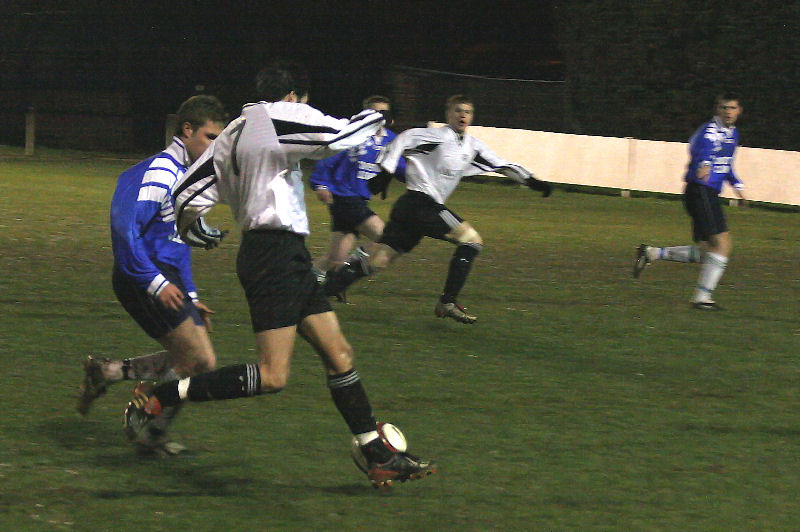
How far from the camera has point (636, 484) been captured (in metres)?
5.98

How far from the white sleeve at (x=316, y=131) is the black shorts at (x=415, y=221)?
4.91 m

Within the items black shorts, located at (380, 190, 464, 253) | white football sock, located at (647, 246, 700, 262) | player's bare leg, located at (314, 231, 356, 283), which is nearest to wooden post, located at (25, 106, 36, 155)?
player's bare leg, located at (314, 231, 356, 283)

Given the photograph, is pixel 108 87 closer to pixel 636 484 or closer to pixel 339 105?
pixel 339 105

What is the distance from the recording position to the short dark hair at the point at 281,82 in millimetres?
5797

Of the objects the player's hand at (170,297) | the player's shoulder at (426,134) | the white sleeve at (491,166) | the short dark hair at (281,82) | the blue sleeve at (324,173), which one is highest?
the short dark hair at (281,82)

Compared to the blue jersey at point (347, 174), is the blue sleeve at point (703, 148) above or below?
above

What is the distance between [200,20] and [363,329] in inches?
1091

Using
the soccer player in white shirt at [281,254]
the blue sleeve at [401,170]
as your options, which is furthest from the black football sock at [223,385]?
the blue sleeve at [401,170]

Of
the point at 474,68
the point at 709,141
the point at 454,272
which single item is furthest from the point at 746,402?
the point at 474,68

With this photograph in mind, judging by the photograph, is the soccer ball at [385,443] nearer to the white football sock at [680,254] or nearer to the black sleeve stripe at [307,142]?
the black sleeve stripe at [307,142]

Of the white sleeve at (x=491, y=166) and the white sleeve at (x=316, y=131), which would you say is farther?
the white sleeve at (x=491, y=166)

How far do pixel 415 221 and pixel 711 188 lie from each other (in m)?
2.77

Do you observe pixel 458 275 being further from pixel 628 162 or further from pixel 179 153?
pixel 628 162

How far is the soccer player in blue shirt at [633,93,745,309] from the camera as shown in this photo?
11.5 m
